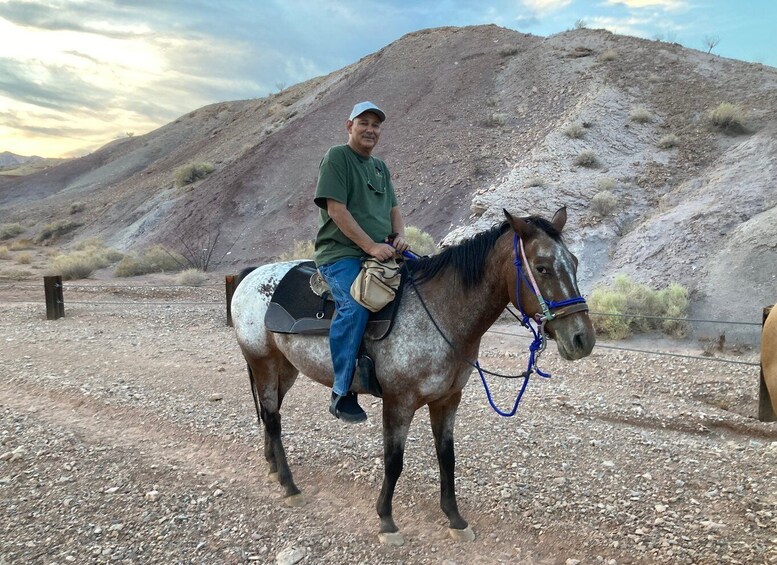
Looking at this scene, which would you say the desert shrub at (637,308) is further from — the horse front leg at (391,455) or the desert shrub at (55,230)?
the desert shrub at (55,230)

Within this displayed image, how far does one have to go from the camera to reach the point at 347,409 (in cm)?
368

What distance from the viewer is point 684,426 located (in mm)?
5816

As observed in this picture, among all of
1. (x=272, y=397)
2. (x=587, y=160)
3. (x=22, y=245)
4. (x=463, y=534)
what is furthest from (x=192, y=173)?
(x=463, y=534)

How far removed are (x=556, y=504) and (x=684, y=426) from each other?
105 inches

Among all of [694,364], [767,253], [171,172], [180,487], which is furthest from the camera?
[171,172]

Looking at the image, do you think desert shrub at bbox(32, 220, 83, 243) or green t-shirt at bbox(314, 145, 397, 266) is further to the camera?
desert shrub at bbox(32, 220, 83, 243)

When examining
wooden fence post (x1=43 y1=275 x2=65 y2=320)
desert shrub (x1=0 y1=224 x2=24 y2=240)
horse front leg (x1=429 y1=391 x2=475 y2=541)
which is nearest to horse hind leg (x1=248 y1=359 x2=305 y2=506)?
horse front leg (x1=429 y1=391 x2=475 y2=541)

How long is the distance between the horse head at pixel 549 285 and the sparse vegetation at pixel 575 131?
59.4 feet

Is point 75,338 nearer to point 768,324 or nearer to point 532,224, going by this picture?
point 532,224

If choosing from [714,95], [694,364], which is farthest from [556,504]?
[714,95]

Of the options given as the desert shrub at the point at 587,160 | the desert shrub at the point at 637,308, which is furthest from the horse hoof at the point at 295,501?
the desert shrub at the point at 587,160

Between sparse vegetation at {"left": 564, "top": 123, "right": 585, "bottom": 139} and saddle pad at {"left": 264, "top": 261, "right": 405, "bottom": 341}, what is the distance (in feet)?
58.5

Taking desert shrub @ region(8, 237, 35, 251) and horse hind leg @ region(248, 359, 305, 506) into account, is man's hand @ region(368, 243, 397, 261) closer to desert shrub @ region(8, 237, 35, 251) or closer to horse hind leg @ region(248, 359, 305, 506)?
horse hind leg @ region(248, 359, 305, 506)

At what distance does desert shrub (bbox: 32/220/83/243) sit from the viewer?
35.9 meters
